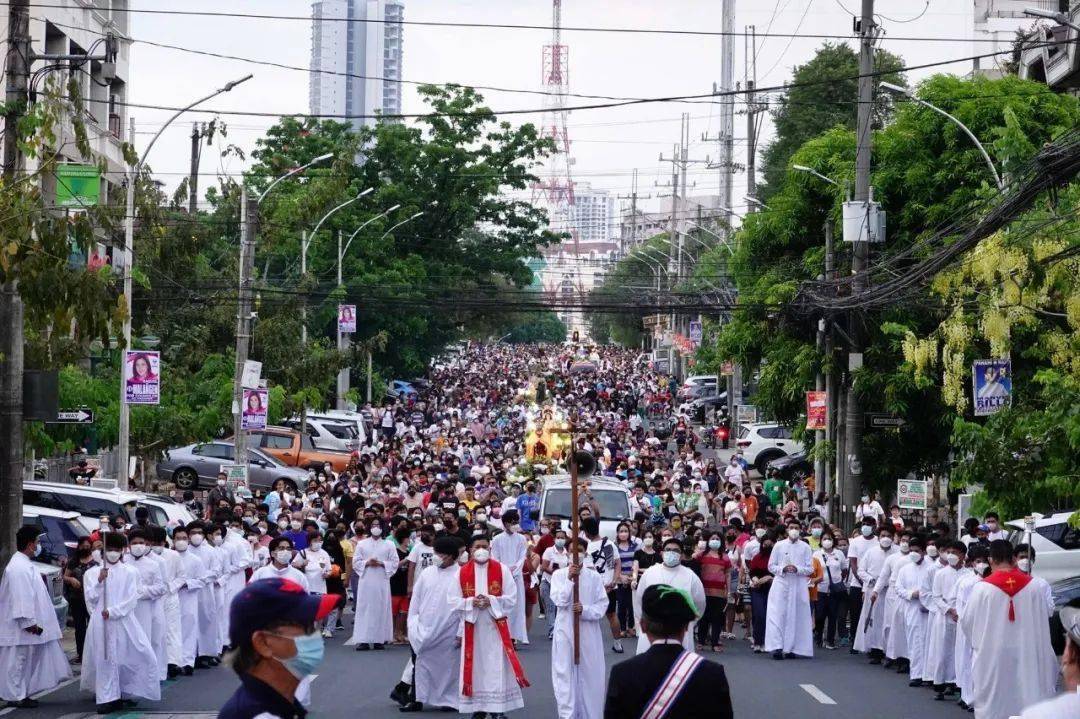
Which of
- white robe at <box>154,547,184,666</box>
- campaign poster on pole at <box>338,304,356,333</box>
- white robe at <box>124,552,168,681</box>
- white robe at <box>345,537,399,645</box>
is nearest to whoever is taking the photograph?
white robe at <box>124,552,168,681</box>

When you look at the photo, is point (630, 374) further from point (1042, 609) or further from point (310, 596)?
point (310, 596)

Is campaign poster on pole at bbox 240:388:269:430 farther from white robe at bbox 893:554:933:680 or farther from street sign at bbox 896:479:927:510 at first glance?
white robe at bbox 893:554:933:680

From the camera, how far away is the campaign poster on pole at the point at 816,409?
32750 mm

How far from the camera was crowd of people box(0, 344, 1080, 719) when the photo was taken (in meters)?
13.6

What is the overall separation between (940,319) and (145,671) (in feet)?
64.1

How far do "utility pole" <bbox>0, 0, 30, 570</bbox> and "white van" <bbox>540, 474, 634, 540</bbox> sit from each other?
10581mm

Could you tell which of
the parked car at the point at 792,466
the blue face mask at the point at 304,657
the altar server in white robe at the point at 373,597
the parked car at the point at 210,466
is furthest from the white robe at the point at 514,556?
the parked car at the point at 792,466

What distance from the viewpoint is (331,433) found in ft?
156

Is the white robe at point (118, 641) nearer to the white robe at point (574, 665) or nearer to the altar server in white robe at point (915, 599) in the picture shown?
the white robe at point (574, 665)

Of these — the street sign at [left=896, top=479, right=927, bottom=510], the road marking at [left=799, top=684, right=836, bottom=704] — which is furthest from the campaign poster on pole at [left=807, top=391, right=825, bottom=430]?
the road marking at [left=799, top=684, right=836, bottom=704]

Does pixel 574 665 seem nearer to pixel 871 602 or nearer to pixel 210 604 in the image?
pixel 210 604

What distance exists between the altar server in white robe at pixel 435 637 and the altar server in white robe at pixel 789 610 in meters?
5.85

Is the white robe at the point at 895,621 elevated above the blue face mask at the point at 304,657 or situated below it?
below

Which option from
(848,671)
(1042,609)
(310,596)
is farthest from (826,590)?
(310,596)
